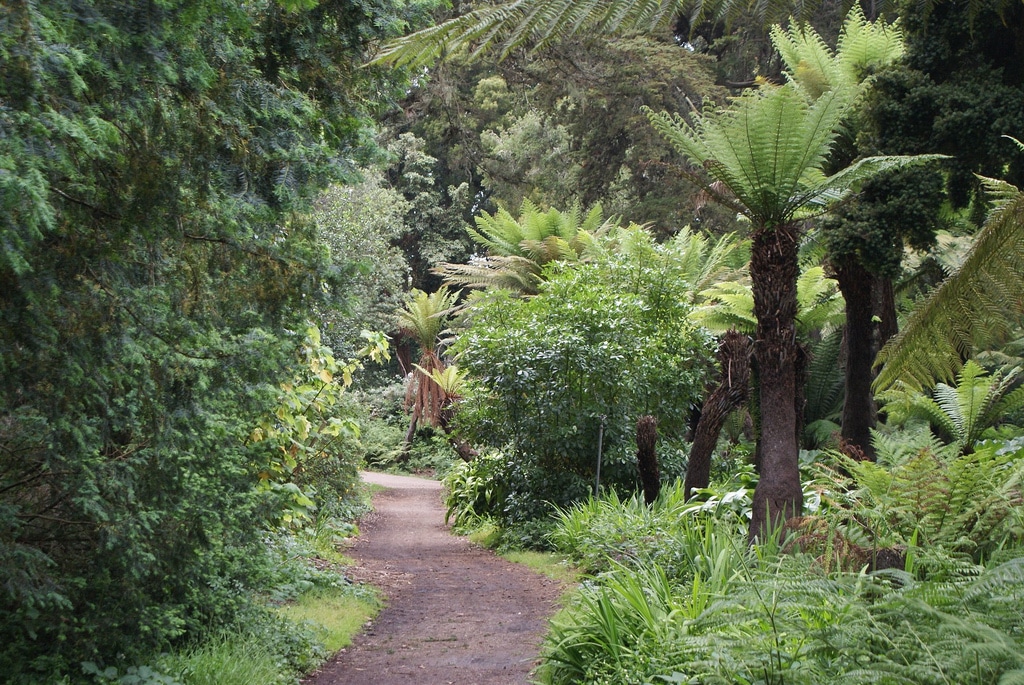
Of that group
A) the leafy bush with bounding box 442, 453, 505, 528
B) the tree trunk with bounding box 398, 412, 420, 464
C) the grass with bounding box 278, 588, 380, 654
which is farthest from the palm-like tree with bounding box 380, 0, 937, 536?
the tree trunk with bounding box 398, 412, 420, 464

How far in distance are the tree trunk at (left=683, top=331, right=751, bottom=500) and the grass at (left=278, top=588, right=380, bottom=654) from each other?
11.0ft

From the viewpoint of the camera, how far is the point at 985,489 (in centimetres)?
493

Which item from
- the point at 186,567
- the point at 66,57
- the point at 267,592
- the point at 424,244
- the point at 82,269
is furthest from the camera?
the point at 424,244

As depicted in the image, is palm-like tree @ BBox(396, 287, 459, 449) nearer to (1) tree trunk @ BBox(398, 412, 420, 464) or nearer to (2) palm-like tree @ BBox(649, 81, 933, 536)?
(1) tree trunk @ BBox(398, 412, 420, 464)

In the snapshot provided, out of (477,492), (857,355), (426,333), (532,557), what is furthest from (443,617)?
(426,333)

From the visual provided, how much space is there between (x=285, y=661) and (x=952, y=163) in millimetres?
7529

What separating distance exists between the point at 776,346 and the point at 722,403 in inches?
91.2

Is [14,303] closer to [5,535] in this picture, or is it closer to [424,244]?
[5,535]

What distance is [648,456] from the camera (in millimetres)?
9188

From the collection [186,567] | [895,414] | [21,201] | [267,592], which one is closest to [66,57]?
[21,201]

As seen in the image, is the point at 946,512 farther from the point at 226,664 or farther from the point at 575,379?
the point at 575,379

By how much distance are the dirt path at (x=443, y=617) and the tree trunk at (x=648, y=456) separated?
153 cm

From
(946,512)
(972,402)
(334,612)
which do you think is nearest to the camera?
(946,512)

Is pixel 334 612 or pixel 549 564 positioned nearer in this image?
pixel 334 612
